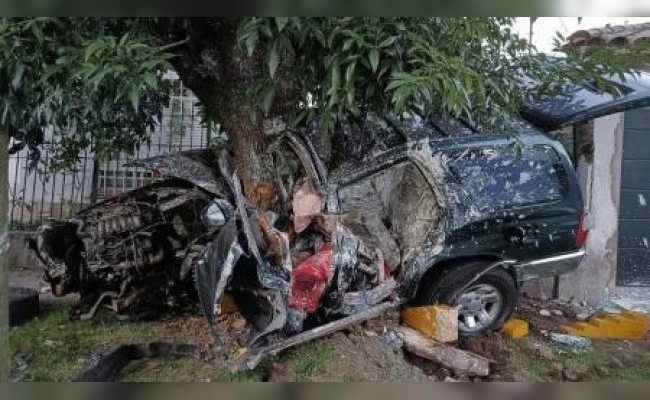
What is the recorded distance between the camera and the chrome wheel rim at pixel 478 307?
4.72 meters

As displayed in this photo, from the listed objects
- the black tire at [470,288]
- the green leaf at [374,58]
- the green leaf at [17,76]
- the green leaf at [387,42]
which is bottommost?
the black tire at [470,288]

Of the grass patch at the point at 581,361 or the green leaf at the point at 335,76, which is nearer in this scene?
the green leaf at the point at 335,76

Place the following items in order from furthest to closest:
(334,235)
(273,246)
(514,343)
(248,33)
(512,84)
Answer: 1. (514,343)
2. (512,84)
3. (334,235)
4. (273,246)
5. (248,33)

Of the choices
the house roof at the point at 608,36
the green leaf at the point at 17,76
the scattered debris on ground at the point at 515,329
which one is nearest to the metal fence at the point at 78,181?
the green leaf at the point at 17,76

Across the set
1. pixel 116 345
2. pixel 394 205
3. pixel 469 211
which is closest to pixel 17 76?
pixel 116 345

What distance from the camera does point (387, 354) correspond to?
4.24 meters

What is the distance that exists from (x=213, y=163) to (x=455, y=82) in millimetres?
2506

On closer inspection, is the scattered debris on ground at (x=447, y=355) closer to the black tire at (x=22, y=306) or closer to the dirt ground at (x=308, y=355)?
the dirt ground at (x=308, y=355)

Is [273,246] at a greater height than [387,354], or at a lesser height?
greater

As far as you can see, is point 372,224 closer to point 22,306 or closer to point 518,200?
point 518,200

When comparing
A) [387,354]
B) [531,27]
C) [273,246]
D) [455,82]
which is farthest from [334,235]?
[531,27]

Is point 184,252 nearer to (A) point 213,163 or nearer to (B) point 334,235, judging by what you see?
(A) point 213,163

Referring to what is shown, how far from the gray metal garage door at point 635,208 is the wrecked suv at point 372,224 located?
1970mm

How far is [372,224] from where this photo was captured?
15.1 feet
